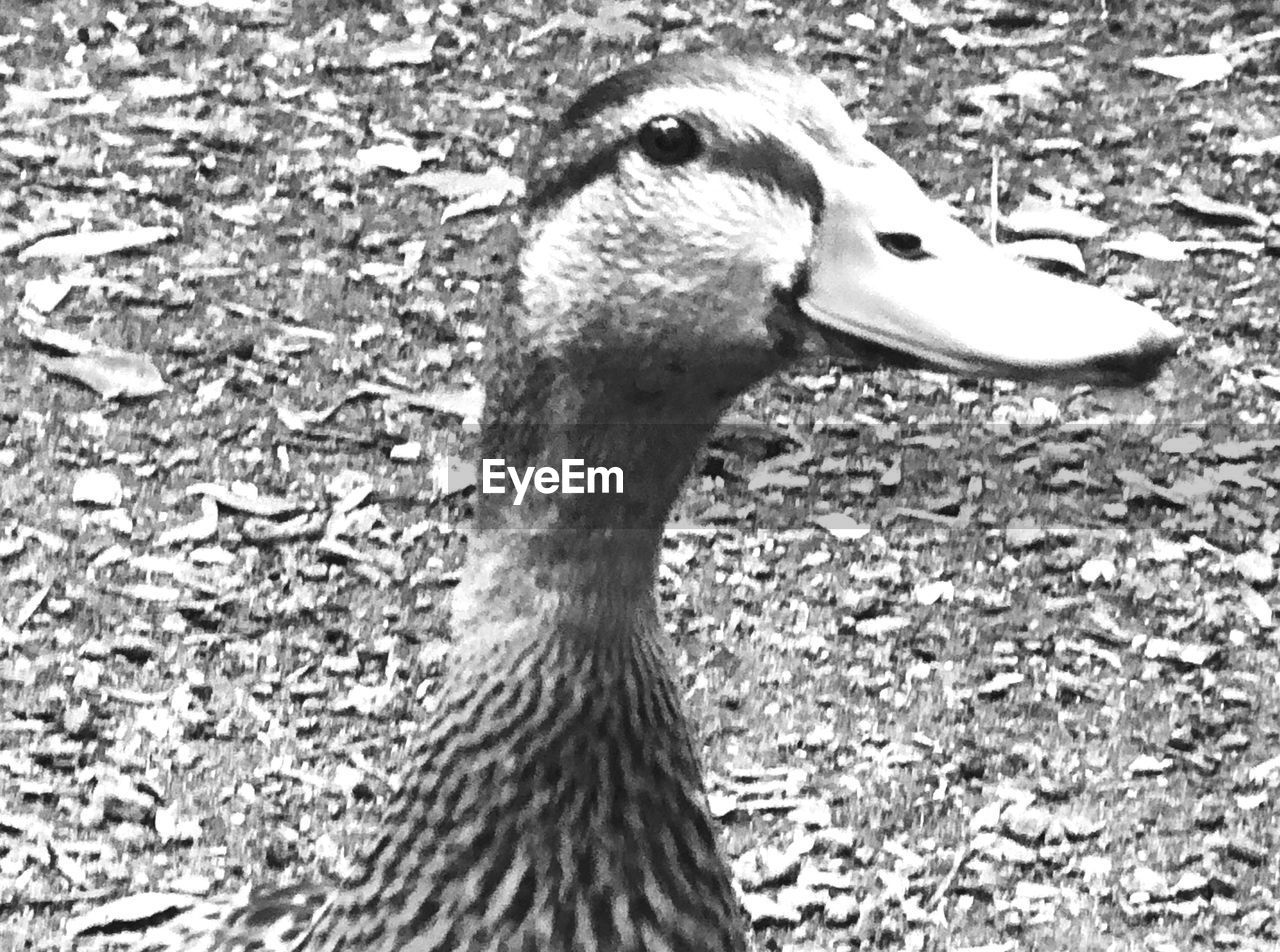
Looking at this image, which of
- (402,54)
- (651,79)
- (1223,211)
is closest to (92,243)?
(402,54)

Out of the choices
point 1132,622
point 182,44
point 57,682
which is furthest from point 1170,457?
point 182,44

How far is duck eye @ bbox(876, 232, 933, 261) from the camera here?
166 centimetres

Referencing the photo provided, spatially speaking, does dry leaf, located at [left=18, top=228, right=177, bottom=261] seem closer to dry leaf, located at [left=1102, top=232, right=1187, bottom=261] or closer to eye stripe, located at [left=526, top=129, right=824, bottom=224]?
dry leaf, located at [left=1102, top=232, right=1187, bottom=261]

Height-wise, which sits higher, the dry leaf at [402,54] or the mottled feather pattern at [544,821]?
the dry leaf at [402,54]

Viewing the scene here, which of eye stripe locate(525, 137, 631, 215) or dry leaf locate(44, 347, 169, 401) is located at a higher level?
dry leaf locate(44, 347, 169, 401)

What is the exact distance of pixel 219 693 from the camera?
11.7 ft

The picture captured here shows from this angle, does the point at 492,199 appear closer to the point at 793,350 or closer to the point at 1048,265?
the point at 1048,265

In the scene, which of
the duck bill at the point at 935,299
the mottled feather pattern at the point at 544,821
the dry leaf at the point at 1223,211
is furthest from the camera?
the dry leaf at the point at 1223,211

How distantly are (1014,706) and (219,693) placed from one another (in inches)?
60.4

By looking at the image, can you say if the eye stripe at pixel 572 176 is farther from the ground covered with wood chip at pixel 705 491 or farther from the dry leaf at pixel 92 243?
the dry leaf at pixel 92 243

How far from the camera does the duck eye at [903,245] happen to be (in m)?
1.66

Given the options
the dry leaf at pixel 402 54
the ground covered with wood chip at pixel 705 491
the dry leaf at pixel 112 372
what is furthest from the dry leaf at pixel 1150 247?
the dry leaf at pixel 112 372

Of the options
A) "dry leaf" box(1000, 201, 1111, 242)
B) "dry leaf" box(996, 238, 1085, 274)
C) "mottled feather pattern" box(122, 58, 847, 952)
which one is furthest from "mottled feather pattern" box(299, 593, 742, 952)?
"dry leaf" box(1000, 201, 1111, 242)

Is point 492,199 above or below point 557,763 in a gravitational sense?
above
